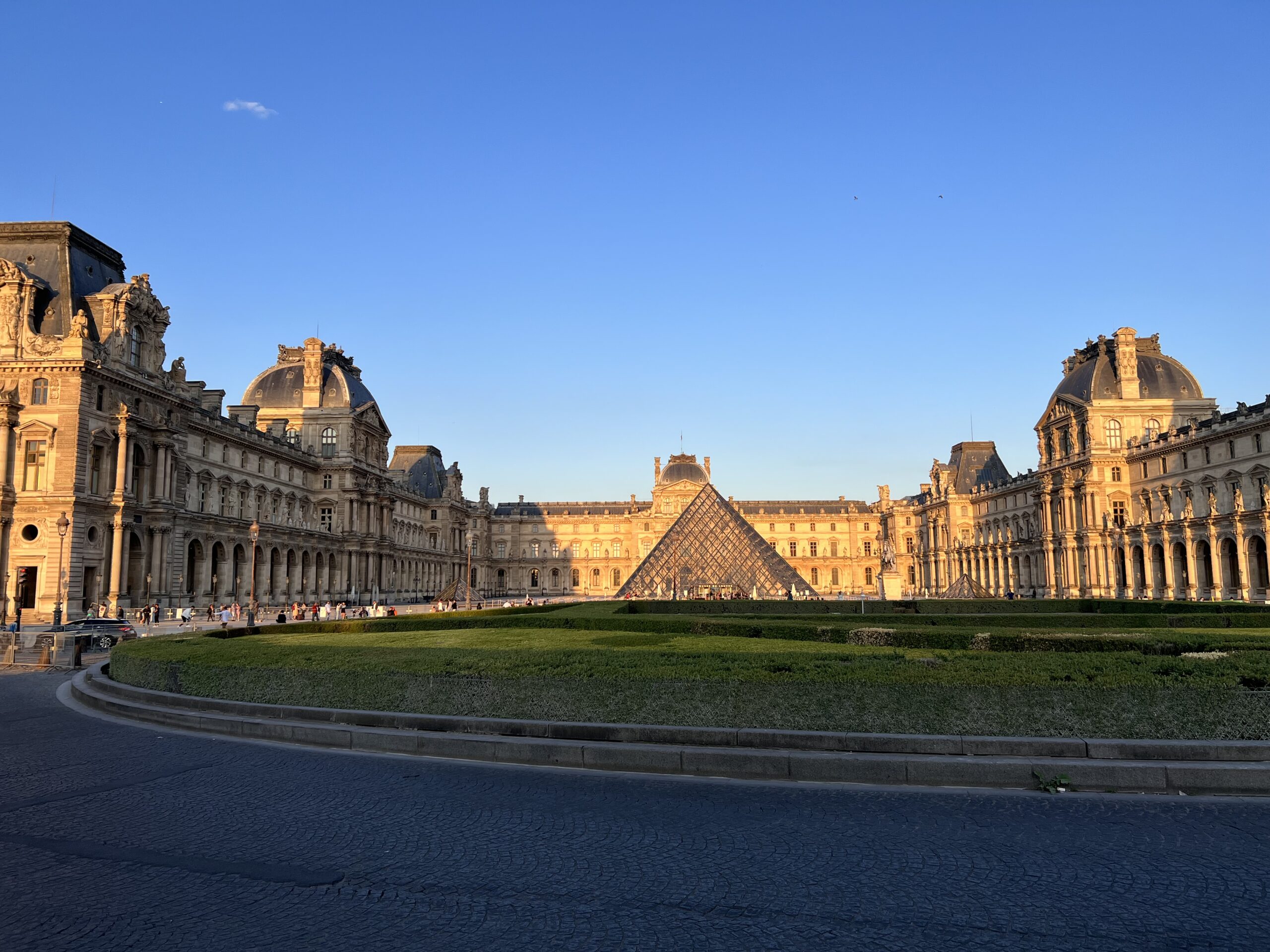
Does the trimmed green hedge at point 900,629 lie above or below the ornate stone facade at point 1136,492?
below

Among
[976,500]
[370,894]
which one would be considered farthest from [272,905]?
[976,500]

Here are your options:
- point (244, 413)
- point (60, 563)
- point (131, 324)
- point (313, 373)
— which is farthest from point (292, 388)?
point (60, 563)

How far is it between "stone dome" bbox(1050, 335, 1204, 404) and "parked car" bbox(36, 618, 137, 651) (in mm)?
59540

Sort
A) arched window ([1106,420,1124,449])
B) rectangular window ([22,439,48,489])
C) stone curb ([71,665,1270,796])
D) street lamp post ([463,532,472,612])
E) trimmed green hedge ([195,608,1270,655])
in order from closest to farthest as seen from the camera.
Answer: stone curb ([71,665,1270,796]) → trimmed green hedge ([195,608,1270,655]) → rectangular window ([22,439,48,489]) → street lamp post ([463,532,472,612]) → arched window ([1106,420,1124,449])

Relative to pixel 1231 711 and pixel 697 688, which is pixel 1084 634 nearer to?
pixel 1231 711

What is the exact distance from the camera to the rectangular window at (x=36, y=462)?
109 feet

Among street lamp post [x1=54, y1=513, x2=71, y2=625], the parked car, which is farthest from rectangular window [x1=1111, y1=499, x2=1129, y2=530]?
street lamp post [x1=54, y1=513, x2=71, y2=625]

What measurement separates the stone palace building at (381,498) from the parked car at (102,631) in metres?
5.95

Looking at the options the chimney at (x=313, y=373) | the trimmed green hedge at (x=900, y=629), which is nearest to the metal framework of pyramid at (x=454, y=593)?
the chimney at (x=313, y=373)

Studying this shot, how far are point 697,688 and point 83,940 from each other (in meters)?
6.20

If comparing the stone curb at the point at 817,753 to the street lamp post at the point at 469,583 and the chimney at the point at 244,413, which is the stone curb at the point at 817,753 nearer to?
the street lamp post at the point at 469,583

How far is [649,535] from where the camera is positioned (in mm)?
100375

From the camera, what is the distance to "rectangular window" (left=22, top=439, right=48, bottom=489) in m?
33.1

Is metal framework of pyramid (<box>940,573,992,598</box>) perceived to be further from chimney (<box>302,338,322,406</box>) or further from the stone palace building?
chimney (<box>302,338,322,406</box>)
